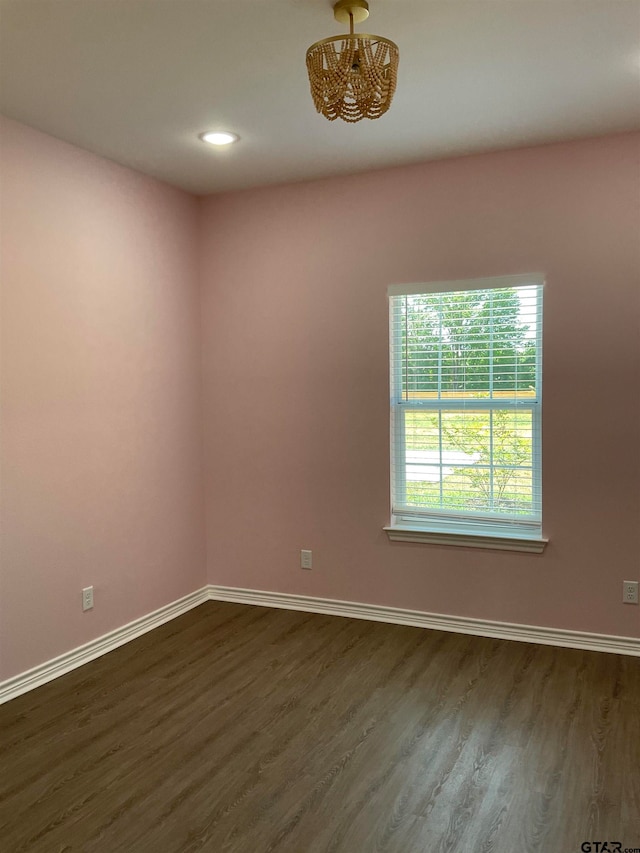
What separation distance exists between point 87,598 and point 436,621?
1.99m

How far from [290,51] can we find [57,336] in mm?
1796

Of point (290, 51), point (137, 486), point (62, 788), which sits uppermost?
point (290, 51)

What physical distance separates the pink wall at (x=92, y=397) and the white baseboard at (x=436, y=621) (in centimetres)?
40

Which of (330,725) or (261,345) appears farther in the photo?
(261,345)

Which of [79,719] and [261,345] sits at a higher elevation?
[261,345]

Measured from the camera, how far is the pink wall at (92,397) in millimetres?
3330

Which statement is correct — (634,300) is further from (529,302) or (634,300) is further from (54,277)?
(54,277)

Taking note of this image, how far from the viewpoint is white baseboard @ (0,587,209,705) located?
3.33m

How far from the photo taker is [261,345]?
4.58 meters

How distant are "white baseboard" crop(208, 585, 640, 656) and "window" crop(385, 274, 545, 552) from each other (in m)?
0.46

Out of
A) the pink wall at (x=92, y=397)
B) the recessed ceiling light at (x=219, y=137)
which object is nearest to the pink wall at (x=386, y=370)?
the pink wall at (x=92, y=397)

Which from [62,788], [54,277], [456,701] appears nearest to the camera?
[62,788]

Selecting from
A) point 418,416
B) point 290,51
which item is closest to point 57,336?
point 290,51

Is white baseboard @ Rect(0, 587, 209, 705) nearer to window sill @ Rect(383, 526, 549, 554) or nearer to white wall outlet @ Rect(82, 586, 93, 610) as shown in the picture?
white wall outlet @ Rect(82, 586, 93, 610)
